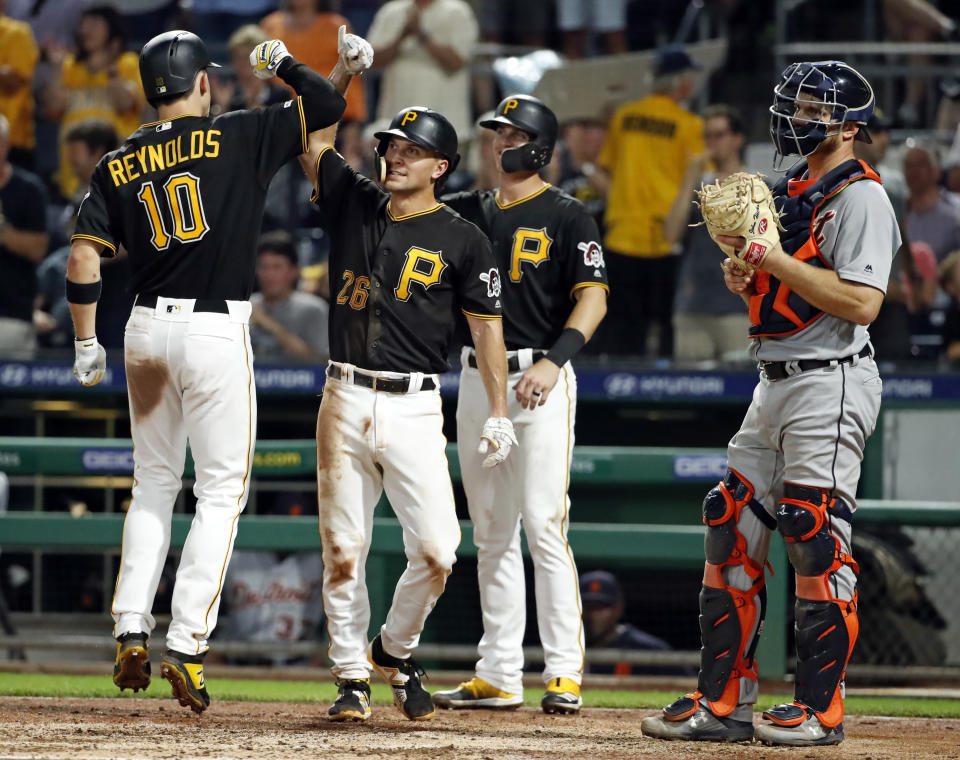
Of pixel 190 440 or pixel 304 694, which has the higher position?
pixel 190 440

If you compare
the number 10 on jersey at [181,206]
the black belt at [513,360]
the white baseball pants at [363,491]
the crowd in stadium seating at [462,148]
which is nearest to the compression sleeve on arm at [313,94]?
the number 10 on jersey at [181,206]

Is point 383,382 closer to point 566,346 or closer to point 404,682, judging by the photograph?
point 566,346

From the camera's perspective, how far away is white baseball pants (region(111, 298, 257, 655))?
423 centimetres

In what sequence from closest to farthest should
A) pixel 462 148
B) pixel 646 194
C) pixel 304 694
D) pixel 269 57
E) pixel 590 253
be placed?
pixel 269 57, pixel 590 253, pixel 304 694, pixel 646 194, pixel 462 148

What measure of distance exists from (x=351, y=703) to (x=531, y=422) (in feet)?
4.01

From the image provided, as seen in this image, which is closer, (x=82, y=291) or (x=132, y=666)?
(x=132, y=666)

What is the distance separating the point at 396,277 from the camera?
439cm

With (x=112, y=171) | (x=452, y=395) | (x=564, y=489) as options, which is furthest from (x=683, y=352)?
(x=112, y=171)

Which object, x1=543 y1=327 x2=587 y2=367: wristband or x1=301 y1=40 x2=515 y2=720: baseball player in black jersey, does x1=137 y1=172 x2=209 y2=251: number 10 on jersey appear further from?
x1=543 y1=327 x2=587 y2=367: wristband

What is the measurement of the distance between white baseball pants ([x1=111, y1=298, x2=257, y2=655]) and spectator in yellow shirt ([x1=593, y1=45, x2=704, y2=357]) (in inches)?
156

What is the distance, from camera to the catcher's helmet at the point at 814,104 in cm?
408

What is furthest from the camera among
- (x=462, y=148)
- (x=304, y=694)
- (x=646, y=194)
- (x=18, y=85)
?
(x=18, y=85)

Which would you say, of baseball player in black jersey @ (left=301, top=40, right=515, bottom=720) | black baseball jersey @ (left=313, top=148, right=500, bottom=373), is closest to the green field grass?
baseball player in black jersey @ (left=301, top=40, right=515, bottom=720)

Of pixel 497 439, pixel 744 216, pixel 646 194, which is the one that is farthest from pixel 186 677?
pixel 646 194
